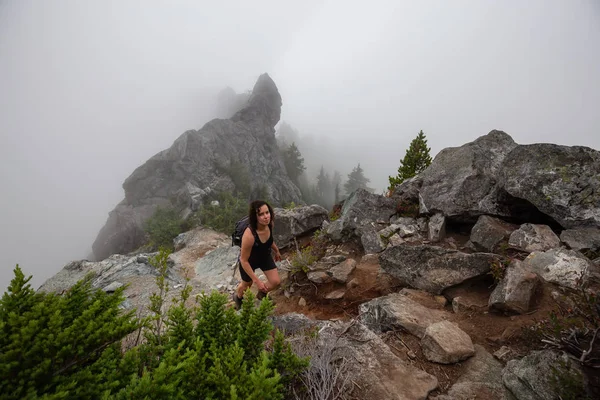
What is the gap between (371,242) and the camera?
824cm

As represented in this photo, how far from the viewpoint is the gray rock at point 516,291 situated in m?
4.09

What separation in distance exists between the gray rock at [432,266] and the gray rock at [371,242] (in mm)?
1843

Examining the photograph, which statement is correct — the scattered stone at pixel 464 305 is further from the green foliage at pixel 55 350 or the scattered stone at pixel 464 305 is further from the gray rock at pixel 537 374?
the green foliage at pixel 55 350

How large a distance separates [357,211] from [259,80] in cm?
6891

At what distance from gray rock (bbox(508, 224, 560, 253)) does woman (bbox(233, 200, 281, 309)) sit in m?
5.59

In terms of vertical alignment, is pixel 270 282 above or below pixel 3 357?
below

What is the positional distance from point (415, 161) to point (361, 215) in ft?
17.5

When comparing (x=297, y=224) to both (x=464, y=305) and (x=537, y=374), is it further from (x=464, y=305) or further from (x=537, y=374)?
(x=537, y=374)

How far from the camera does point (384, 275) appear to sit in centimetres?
643

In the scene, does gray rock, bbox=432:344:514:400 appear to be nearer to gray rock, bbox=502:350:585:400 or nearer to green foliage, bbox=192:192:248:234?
gray rock, bbox=502:350:585:400

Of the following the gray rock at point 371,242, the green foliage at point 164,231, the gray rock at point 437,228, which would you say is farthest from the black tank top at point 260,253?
the green foliage at point 164,231

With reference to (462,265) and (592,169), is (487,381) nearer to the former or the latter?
(462,265)

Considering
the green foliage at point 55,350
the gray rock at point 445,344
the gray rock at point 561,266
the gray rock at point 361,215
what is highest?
the green foliage at point 55,350

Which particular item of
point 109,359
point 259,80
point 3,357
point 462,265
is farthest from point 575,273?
point 259,80
